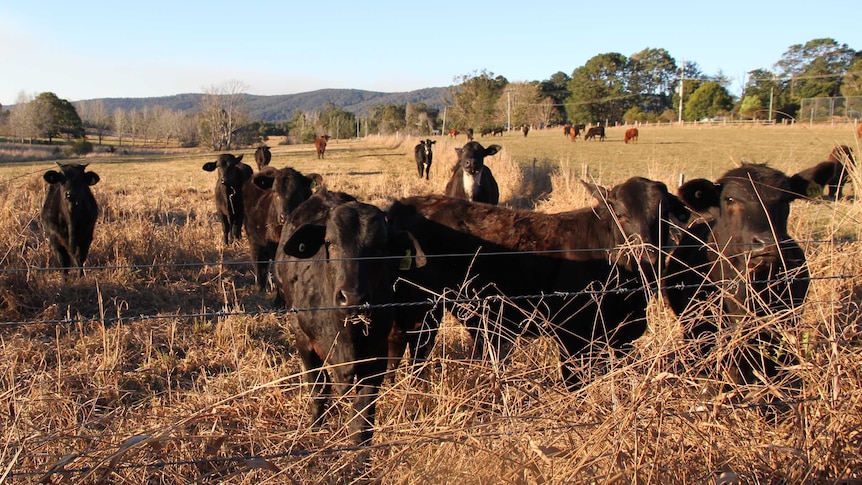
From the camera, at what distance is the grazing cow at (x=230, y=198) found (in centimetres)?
1052

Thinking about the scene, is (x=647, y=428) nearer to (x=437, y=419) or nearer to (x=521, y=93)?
(x=437, y=419)

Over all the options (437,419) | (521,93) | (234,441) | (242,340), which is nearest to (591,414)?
(437,419)

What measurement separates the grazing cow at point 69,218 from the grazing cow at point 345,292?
5891 millimetres

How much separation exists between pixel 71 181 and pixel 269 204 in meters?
3.03

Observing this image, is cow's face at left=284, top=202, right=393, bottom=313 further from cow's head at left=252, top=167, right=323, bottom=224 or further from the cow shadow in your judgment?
the cow shadow

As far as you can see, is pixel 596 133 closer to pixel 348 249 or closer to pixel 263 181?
pixel 263 181

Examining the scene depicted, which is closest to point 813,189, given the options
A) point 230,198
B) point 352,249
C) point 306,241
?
point 352,249

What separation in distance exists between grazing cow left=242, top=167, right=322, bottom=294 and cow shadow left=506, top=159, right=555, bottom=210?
7848 mm

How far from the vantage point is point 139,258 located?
8.86 m

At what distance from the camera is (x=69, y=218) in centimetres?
834

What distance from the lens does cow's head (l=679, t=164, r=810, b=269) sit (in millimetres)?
4180

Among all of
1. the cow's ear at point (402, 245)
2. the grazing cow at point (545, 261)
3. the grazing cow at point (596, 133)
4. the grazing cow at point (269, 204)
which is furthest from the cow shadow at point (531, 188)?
the grazing cow at point (596, 133)

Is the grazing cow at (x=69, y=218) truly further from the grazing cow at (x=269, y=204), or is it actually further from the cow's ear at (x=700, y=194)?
the cow's ear at (x=700, y=194)

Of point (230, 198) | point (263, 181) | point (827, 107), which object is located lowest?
point (230, 198)
